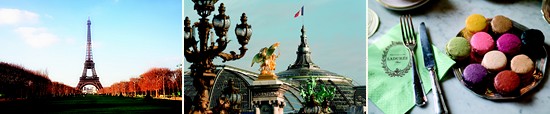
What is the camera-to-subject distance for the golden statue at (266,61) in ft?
5.28

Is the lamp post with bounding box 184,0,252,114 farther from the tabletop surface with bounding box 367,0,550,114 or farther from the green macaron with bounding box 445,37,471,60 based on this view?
the green macaron with bounding box 445,37,471,60

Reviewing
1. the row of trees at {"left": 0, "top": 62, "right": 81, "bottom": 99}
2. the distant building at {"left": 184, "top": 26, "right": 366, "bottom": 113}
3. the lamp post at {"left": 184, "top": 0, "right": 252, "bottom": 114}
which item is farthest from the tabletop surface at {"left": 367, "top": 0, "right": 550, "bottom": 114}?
the row of trees at {"left": 0, "top": 62, "right": 81, "bottom": 99}

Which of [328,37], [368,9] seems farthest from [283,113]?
[368,9]

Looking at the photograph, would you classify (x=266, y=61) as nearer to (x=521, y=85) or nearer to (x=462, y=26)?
(x=462, y=26)

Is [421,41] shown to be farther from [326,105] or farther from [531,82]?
[326,105]

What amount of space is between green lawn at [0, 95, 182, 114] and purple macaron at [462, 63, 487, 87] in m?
0.91

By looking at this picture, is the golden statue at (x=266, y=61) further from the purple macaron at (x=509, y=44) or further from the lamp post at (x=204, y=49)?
the purple macaron at (x=509, y=44)

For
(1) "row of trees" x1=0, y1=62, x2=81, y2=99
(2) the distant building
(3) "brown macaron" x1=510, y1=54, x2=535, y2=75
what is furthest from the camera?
(1) "row of trees" x1=0, y1=62, x2=81, y2=99

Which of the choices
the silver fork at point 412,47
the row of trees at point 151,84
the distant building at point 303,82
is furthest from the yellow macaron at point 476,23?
the row of trees at point 151,84

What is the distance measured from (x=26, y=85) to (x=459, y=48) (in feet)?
3.98

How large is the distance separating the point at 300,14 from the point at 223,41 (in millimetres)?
270

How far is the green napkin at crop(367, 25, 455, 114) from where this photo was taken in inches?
49.6

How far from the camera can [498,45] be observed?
3.73ft

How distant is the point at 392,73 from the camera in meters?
1.29
